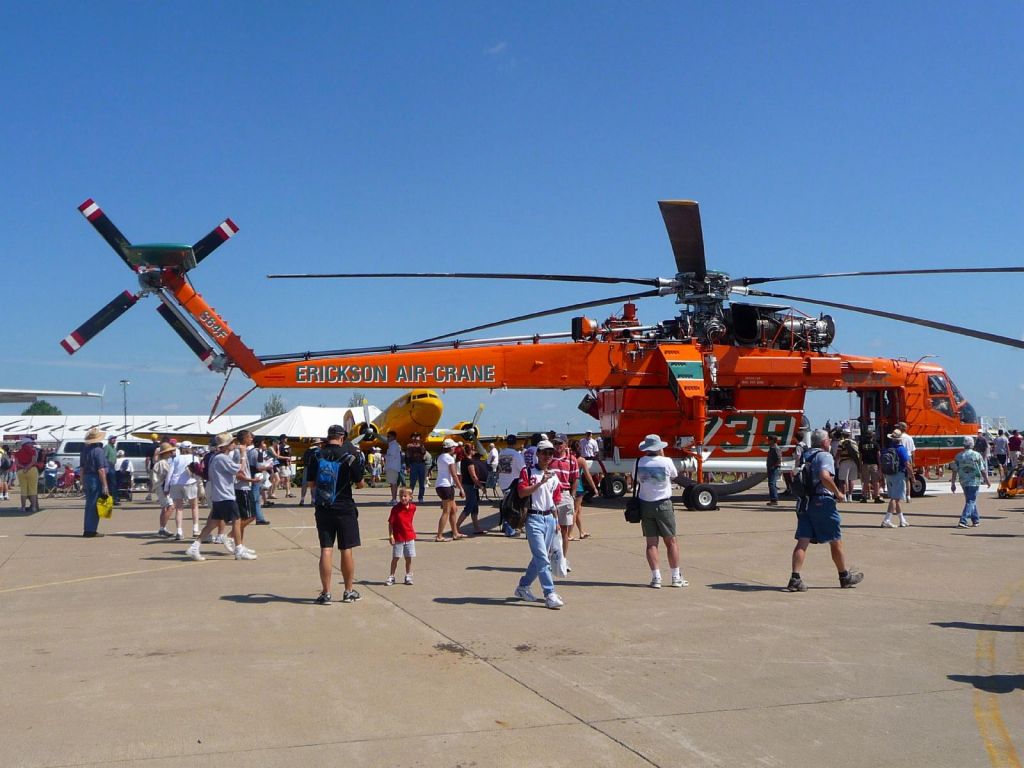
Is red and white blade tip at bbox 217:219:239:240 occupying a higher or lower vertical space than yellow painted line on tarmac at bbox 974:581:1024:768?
higher

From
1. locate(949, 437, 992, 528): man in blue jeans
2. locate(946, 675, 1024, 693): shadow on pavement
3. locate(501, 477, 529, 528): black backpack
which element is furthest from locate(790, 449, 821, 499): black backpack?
locate(949, 437, 992, 528): man in blue jeans

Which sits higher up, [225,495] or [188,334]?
[188,334]

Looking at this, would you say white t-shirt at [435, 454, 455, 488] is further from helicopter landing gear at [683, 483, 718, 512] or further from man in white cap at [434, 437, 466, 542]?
helicopter landing gear at [683, 483, 718, 512]

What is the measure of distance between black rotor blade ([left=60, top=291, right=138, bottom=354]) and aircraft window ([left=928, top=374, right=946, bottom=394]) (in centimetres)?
1723

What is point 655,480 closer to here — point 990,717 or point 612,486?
point 990,717

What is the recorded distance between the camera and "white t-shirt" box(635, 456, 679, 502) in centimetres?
873

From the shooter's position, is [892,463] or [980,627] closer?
[980,627]

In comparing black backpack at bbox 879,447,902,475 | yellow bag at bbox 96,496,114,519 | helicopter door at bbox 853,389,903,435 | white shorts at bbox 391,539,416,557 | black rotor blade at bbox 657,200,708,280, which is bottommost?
white shorts at bbox 391,539,416,557

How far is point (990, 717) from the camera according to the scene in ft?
15.5

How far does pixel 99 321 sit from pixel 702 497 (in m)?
12.3

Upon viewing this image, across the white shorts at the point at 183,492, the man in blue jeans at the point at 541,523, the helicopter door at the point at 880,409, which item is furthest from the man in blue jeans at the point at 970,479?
the white shorts at the point at 183,492

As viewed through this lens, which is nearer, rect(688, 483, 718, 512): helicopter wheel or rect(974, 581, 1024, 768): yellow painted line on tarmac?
rect(974, 581, 1024, 768): yellow painted line on tarmac

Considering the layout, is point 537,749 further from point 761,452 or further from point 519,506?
point 761,452

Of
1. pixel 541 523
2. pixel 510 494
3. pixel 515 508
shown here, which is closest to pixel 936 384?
pixel 510 494
